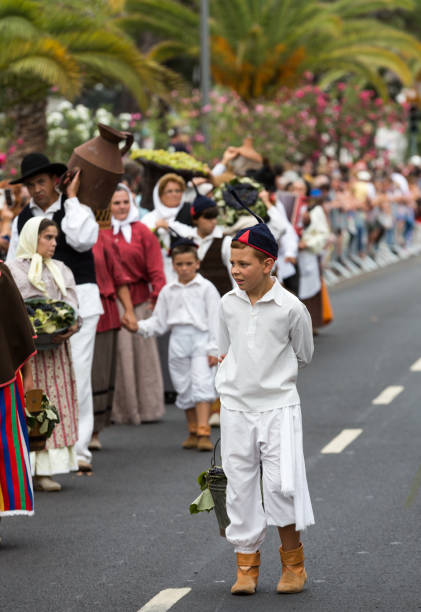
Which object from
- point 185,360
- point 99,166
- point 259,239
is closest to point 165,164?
point 185,360

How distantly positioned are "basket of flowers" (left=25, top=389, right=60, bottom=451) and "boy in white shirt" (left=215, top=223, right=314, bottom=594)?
6.94 feet

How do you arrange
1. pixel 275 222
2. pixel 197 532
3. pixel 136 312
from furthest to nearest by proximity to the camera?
pixel 275 222 < pixel 136 312 < pixel 197 532

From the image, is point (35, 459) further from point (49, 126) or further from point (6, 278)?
point (49, 126)

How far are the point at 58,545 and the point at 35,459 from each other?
1.57 meters

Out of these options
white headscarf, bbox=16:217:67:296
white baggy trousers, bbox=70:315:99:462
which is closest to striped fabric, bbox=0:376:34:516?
white headscarf, bbox=16:217:67:296

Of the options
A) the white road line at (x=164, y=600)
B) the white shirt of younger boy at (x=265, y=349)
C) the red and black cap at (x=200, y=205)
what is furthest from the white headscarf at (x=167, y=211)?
the white road line at (x=164, y=600)

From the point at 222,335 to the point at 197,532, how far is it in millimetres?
1607

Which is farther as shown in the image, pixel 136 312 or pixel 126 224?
pixel 136 312

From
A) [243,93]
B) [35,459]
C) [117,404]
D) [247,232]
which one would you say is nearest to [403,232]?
[243,93]

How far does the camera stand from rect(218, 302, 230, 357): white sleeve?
21.9 ft

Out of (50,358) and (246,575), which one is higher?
(50,358)

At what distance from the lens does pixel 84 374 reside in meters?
9.66

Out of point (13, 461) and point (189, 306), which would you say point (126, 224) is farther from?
point (13, 461)

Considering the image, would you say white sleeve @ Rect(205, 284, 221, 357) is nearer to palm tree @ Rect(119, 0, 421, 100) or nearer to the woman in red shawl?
the woman in red shawl
